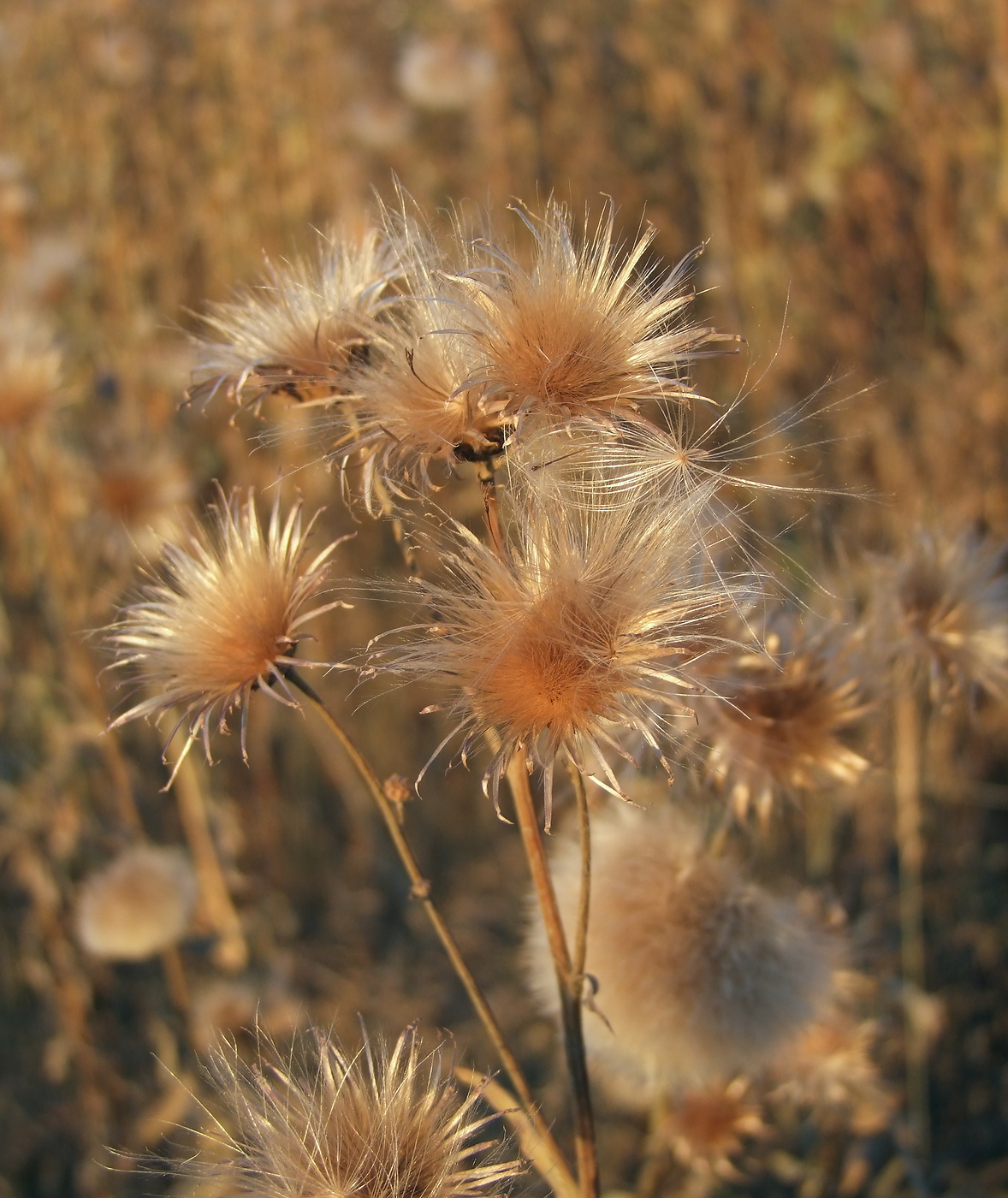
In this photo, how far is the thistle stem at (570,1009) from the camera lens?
1.03 metres

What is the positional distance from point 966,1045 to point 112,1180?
2.29 m

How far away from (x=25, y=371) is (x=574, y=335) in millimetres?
1878

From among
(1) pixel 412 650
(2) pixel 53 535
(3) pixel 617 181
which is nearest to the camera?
(1) pixel 412 650

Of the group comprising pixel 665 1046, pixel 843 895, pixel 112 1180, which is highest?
pixel 843 895

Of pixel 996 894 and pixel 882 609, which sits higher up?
pixel 996 894

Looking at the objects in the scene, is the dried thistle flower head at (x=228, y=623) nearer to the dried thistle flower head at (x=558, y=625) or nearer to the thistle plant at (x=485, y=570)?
the thistle plant at (x=485, y=570)

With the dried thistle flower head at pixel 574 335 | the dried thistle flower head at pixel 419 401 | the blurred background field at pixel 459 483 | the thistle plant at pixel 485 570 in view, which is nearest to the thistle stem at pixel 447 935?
the thistle plant at pixel 485 570

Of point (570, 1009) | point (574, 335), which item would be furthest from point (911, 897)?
point (574, 335)

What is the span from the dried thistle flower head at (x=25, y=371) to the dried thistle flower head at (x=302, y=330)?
4.22 ft

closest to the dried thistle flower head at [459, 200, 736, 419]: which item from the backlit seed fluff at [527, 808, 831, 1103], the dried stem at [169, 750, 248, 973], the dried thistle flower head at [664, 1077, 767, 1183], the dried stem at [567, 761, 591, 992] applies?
the dried stem at [567, 761, 591, 992]

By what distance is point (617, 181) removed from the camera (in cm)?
418

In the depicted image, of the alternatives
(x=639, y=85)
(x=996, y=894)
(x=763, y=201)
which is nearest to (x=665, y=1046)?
(x=996, y=894)

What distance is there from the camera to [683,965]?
1306 mm

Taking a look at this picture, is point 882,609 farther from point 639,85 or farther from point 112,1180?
point 639,85
